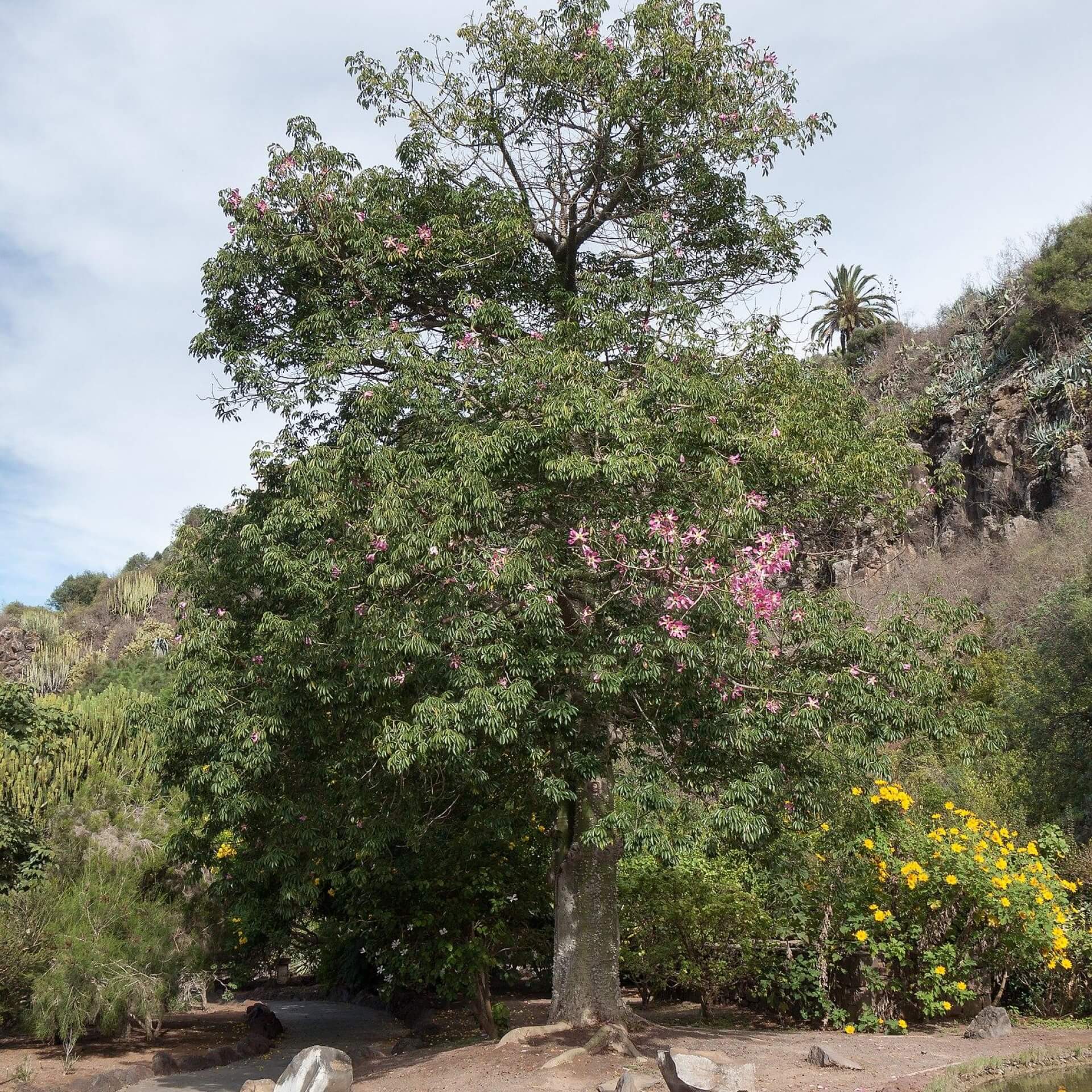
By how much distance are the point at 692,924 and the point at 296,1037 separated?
5367 mm

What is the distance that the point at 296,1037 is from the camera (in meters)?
12.3

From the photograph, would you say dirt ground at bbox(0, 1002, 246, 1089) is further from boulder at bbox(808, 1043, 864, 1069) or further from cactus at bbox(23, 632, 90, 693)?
cactus at bbox(23, 632, 90, 693)

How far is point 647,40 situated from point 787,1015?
1043cm

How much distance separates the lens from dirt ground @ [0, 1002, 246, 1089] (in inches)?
415

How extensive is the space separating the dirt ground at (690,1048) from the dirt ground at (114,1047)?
35mm

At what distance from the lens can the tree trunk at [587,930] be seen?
9.20 metres

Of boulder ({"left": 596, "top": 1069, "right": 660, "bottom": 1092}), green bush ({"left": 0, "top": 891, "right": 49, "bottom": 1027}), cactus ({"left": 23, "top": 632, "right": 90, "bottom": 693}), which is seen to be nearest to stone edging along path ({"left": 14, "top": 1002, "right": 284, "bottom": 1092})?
green bush ({"left": 0, "top": 891, "right": 49, "bottom": 1027})

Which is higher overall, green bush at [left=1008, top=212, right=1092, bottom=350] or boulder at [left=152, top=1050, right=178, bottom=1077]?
green bush at [left=1008, top=212, right=1092, bottom=350]

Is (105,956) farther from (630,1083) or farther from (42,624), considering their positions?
(42,624)

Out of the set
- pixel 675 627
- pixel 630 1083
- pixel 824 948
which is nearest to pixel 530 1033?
pixel 630 1083

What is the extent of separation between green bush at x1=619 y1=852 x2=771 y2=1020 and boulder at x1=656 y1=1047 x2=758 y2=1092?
3.45 metres

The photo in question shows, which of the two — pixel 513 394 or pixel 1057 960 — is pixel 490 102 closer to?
pixel 513 394

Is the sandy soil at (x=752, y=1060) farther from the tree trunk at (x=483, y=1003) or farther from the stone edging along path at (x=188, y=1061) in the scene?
the stone edging along path at (x=188, y=1061)

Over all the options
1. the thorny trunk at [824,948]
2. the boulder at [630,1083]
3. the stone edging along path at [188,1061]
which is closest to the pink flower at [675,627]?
the boulder at [630,1083]
